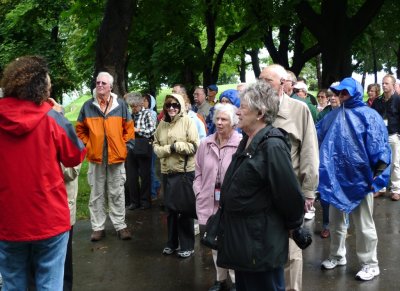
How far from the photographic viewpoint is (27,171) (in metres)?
3.46

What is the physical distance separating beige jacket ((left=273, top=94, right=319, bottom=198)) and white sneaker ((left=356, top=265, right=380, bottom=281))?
1.42 metres

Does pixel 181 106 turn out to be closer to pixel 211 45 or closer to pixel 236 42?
pixel 211 45

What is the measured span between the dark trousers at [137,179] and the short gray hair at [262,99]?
565cm

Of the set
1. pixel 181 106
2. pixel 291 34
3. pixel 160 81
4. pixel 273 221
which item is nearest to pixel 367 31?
pixel 291 34

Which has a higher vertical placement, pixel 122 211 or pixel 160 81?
pixel 160 81

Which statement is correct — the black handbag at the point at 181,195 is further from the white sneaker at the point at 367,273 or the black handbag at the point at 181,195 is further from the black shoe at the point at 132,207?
the black shoe at the point at 132,207

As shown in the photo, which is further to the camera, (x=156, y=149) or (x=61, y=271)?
(x=156, y=149)

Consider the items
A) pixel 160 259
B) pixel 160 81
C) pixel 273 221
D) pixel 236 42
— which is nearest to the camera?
pixel 273 221

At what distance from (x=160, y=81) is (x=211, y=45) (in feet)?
8.69

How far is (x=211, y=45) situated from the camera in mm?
19188

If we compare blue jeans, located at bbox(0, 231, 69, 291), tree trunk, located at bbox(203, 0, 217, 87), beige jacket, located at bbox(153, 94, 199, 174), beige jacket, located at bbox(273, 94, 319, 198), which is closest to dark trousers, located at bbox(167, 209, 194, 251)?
beige jacket, located at bbox(153, 94, 199, 174)

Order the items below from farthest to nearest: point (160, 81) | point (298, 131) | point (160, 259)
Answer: point (160, 81)
point (160, 259)
point (298, 131)

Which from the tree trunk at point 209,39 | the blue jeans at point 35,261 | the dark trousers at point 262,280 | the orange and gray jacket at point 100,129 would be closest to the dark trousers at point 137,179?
the orange and gray jacket at point 100,129

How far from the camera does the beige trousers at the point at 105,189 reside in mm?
7195
